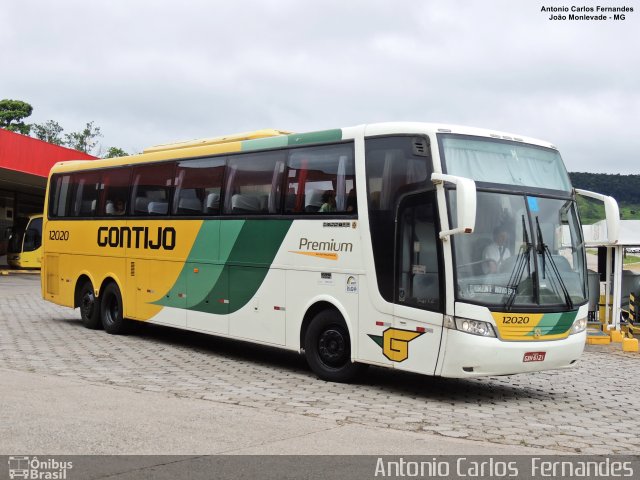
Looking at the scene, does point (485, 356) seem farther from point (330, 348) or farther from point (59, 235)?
point (59, 235)

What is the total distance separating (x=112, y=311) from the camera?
16.5 metres

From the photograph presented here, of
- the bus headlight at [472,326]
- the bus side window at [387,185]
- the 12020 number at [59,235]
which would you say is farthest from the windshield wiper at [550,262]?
the 12020 number at [59,235]

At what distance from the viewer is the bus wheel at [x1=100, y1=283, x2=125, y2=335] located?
16.0 meters

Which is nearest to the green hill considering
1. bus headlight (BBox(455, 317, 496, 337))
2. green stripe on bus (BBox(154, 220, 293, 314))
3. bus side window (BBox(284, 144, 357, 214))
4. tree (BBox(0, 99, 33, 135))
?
tree (BBox(0, 99, 33, 135))

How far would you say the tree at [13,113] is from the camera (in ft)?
247

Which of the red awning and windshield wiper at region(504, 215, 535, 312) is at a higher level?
the red awning

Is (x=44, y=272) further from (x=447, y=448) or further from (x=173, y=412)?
(x=447, y=448)

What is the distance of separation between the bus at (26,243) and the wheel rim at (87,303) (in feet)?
73.1

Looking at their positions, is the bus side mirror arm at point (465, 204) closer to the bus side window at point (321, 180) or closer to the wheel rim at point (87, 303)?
the bus side window at point (321, 180)

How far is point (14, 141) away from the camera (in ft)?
104

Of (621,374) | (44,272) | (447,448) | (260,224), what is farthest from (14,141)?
(447,448)

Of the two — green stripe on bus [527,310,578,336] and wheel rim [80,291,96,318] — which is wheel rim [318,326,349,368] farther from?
wheel rim [80,291,96,318]

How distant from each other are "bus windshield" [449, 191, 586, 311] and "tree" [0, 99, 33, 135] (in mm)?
72205
